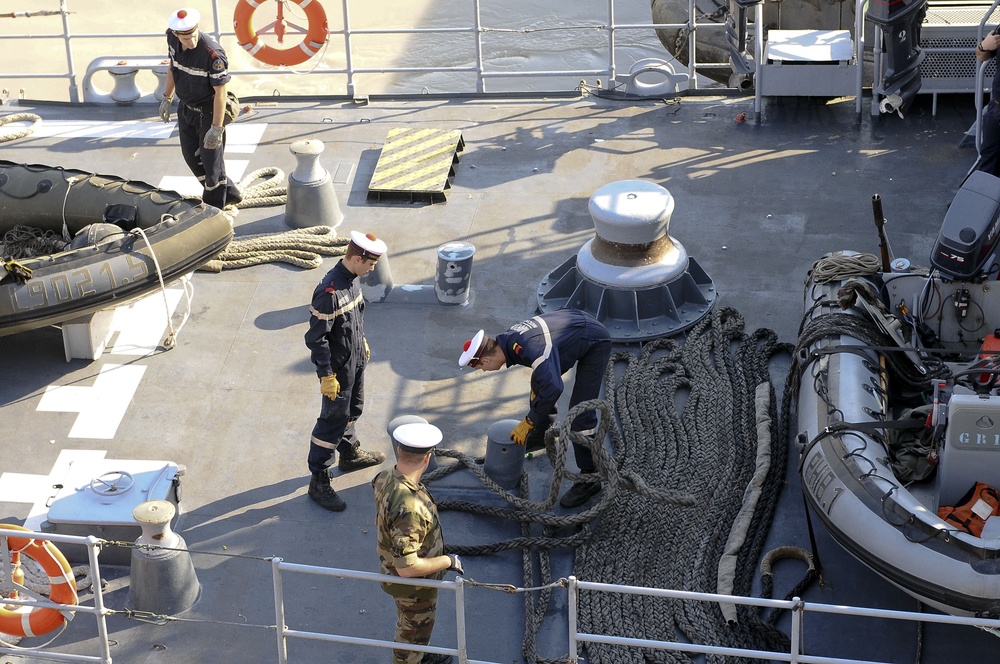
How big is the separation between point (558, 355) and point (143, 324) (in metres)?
3.15

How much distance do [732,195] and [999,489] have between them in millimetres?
4185

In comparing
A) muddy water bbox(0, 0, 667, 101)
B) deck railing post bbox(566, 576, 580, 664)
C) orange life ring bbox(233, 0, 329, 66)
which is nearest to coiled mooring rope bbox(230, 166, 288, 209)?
orange life ring bbox(233, 0, 329, 66)

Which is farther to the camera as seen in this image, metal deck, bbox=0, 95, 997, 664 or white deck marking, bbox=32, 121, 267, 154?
white deck marking, bbox=32, 121, 267, 154

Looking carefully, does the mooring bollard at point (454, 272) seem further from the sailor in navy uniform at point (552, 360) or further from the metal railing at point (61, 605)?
the metal railing at point (61, 605)

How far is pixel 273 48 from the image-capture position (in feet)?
35.2

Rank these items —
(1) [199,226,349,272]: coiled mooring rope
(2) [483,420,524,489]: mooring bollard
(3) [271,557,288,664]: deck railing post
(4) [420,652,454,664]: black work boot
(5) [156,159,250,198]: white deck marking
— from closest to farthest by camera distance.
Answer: (3) [271,557,288,664]: deck railing post → (4) [420,652,454,664]: black work boot → (2) [483,420,524,489]: mooring bollard → (1) [199,226,349,272]: coiled mooring rope → (5) [156,159,250,198]: white deck marking

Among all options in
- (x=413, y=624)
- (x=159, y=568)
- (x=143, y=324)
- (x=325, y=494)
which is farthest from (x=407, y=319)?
(x=413, y=624)

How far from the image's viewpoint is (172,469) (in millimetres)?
6602

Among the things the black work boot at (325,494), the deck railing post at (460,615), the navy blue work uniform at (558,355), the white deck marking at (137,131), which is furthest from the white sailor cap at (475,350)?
the white deck marking at (137,131)

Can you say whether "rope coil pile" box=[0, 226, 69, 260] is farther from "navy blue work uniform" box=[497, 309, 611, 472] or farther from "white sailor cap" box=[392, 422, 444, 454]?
"white sailor cap" box=[392, 422, 444, 454]

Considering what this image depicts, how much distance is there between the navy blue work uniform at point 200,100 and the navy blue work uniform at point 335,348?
2.90m

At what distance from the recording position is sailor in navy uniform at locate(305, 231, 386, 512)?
6.42 m

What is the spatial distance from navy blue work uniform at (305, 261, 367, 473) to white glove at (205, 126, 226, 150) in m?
2.75

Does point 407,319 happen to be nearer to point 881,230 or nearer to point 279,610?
point 881,230
